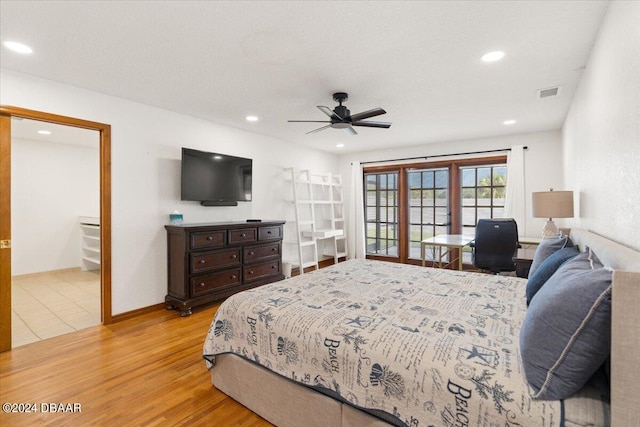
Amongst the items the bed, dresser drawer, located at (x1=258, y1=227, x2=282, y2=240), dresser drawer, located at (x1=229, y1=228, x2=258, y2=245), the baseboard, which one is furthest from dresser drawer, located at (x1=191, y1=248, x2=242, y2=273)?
the bed

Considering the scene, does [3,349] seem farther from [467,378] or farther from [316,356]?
[467,378]

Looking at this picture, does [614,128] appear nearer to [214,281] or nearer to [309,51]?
[309,51]

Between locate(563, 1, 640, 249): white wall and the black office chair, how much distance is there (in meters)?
0.97

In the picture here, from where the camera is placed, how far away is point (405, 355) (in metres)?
1.30

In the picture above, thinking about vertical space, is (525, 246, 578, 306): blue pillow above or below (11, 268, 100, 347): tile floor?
above

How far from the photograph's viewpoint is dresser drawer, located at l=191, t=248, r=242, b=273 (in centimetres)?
347

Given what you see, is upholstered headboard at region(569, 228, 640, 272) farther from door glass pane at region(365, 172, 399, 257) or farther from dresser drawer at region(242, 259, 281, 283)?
door glass pane at region(365, 172, 399, 257)

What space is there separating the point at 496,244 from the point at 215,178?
142 inches

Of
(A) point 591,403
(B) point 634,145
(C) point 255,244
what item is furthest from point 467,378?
(C) point 255,244

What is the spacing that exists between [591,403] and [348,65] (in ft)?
8.04

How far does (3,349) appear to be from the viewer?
8.33 ft

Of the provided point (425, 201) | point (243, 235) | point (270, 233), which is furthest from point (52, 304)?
point (425, 201)

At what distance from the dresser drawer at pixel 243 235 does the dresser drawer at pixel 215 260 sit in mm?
118

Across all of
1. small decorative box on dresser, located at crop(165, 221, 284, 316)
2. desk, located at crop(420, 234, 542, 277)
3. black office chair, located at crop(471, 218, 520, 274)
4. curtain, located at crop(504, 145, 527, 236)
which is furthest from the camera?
curtain, located at crop(504, 145, 527, 236)
